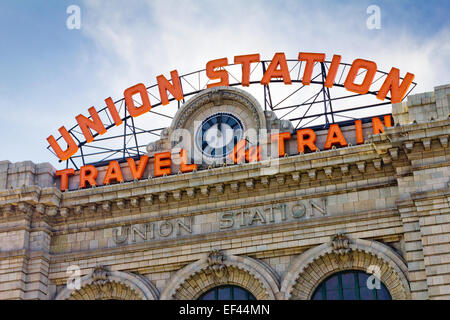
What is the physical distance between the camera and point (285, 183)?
4303cm

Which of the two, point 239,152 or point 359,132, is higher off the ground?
point 359,132

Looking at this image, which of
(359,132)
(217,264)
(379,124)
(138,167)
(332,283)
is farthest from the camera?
(138,167)

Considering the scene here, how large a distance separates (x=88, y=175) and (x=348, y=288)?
1621 cm

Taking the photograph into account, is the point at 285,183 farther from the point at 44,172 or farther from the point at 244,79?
the point at 44,172

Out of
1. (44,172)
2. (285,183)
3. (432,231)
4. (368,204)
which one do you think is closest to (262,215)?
(285,183)

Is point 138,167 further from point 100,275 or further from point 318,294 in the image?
point 318,294

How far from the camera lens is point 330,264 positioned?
41.3 metres

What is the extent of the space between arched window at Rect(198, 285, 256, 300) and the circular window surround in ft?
7.73

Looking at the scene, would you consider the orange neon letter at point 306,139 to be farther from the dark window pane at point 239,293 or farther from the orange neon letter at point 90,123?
the orange neon letter at point 90,123

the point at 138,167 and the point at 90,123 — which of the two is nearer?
the point at 138,167

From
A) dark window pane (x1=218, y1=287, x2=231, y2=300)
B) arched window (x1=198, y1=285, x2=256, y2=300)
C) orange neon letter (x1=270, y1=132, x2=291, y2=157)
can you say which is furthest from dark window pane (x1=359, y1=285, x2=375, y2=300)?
orange neon letter (x1=270, y1=132, x2=291, y2=157)

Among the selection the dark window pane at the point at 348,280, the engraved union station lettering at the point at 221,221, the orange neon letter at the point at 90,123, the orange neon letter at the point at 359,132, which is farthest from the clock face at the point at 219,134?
the dark window pane at the point at 348,280

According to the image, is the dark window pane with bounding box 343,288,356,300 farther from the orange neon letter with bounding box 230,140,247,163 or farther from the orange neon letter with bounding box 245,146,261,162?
the orange neon letter with bounding box 230,140,247,163

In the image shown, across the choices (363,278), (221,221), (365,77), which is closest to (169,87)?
(221,221)
